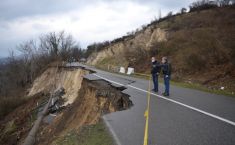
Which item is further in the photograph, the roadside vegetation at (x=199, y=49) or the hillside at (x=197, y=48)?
the hillside at (x=197, y=48)

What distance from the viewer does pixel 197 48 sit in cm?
2694

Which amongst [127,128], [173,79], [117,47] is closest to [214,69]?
[173,79]

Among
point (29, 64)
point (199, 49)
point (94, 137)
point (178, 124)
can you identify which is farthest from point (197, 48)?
point (29, 64)

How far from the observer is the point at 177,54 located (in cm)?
2970

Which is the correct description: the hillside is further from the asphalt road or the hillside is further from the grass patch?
the grass patch

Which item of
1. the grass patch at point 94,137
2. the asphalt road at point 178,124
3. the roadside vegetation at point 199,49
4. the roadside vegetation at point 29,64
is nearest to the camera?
the asphalt road at point 178,124

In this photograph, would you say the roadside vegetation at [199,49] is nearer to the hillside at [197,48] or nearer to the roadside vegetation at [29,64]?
the hillside at [197,48]

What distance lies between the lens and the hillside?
68.2 feet

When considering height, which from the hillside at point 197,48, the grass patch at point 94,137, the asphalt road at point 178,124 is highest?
the hillside at point 197,48

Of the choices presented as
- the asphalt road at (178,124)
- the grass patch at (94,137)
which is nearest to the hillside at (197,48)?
the asphalt road at (178,124)

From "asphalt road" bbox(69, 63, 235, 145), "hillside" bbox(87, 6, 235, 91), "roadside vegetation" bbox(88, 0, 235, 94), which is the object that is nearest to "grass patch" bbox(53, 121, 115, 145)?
"asphalt road" bbox(69, 63, 235, 145)

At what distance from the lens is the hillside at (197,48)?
20.8 m

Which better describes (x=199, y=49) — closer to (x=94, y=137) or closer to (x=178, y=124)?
(x=178, y=124)

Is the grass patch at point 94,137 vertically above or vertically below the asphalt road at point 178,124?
below
